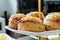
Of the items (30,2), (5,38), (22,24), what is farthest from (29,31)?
(30,2)

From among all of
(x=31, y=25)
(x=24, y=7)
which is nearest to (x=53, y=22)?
(x=31, y=25)

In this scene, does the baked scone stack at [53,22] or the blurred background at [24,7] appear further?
the blurred background at [24,7]

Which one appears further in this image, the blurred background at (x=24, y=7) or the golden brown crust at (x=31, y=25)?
the blurred background at (x=24, y=7)

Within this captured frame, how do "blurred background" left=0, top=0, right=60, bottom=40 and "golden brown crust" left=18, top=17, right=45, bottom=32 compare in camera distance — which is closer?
"golden brown crust" left=18, top=17, right=45, bottom=32

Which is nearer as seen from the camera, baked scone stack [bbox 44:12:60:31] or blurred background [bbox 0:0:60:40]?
baked scone stack [bbox 44:12:60:31]

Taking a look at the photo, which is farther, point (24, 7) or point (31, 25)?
point (24, 7)

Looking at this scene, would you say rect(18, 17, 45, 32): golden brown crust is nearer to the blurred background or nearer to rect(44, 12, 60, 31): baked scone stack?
rect(44, 12, 60, 31): baked scone stack

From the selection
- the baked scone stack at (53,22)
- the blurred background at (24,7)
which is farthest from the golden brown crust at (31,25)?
the blurred background at (24,7)

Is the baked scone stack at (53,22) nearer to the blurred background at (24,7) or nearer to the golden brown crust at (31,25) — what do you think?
the golden brown crust at (31,25)

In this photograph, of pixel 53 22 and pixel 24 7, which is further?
pixel 24 7

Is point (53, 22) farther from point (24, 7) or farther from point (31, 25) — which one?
point (24, 7)

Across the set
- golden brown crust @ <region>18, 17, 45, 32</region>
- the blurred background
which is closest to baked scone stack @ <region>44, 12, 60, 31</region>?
golden brown crust @ <region>18, 17, 45, 32</region>

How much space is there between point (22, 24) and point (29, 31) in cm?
4

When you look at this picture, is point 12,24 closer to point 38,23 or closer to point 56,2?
point 38,23
